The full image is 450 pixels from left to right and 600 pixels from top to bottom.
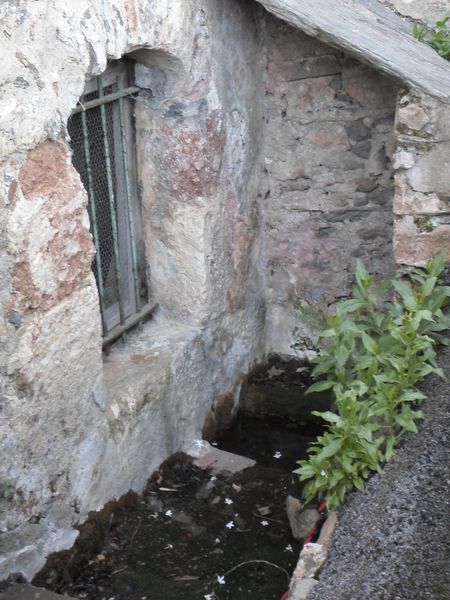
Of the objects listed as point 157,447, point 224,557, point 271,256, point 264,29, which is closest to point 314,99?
point 264,29

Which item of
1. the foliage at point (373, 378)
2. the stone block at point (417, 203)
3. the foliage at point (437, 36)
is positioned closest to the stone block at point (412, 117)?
the stone block at point (417, 203)

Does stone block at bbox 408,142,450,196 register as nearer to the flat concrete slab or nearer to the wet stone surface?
the wet stone surface

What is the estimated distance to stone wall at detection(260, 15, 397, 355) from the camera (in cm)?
476

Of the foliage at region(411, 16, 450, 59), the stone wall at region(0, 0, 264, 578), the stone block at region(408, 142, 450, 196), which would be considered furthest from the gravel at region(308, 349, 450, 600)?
the foliage at region(411, 16, 450, 59)

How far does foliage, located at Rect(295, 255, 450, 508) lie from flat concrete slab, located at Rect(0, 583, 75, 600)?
1020 mm

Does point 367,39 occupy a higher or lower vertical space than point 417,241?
higher

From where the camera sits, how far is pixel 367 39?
4137 millimetres

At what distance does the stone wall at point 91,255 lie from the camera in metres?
3.13

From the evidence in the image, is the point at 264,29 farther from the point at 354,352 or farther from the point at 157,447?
the point at 157,447

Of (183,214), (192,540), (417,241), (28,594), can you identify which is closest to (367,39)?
(417,241)

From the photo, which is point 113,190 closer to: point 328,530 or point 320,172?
point 320,172

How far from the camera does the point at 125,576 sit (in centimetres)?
372

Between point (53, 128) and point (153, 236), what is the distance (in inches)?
53.2

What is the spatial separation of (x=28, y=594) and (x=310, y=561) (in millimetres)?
1018
